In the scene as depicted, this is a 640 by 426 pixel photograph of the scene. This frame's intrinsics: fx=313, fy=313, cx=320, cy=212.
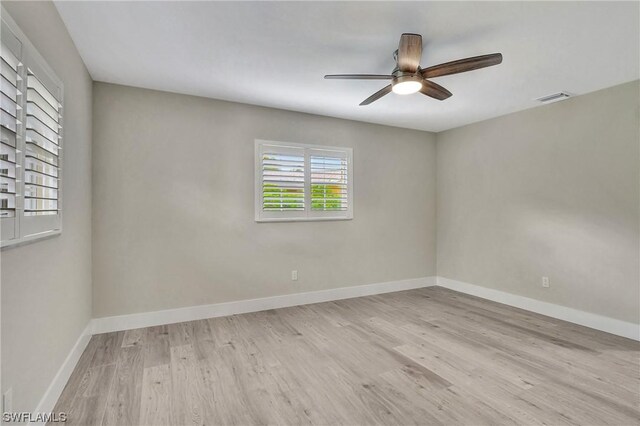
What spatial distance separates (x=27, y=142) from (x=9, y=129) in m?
0.21

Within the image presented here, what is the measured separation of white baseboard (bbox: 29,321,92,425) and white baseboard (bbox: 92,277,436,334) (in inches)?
13.7

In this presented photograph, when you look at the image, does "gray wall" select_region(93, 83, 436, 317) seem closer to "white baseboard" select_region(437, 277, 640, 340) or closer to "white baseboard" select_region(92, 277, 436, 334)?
"white baseboard" select_region(92, 277, 436, 334)

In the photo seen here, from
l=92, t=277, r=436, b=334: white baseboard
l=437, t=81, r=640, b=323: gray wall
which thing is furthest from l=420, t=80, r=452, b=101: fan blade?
l=92, t=277, r=436, b=334: white baseboard

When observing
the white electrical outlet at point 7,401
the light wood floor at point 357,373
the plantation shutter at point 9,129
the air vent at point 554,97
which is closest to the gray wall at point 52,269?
the white electrical outlet at point 7,401

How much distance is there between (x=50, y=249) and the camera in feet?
6.25

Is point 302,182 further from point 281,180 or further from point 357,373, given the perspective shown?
point 357,373

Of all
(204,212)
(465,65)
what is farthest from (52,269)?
(465,65)

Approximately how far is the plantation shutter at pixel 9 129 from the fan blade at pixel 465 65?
2.36m

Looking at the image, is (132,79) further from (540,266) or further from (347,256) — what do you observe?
(540,266)

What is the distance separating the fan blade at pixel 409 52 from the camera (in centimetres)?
206

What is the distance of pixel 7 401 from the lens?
4.45 feet

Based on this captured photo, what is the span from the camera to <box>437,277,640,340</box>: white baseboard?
3141 millimetres

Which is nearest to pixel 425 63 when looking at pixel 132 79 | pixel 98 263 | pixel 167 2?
pixel 167 2

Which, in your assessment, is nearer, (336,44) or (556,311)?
(336,44)
